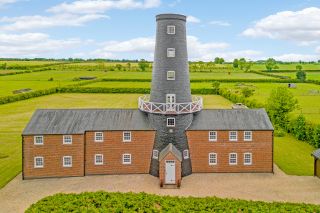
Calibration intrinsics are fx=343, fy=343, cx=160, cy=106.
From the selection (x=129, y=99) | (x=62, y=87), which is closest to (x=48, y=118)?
(x=129, y=99)

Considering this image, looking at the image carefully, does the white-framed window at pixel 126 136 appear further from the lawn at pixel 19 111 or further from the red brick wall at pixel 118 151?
the lawn at pixel 19 111

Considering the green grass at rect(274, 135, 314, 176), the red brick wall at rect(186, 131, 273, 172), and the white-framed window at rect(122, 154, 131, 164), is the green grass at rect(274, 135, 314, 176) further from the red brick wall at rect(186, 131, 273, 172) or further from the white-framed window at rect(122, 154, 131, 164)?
the white-framed window at rect(122, 154, 131, 164)

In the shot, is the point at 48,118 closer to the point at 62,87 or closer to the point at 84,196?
the point at 84,196

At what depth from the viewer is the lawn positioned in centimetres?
3833

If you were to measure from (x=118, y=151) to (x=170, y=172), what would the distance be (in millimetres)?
6290

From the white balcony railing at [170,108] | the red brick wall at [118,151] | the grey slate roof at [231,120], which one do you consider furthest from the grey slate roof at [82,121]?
the grey slate roof at [231,120]

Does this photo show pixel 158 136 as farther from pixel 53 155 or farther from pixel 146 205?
pixel 146 205

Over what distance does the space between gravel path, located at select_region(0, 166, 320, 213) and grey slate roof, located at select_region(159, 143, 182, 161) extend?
2.53m

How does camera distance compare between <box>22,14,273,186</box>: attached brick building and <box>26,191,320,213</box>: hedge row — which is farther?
<box>22,14,273,186</box>: attached brick building

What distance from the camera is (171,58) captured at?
34.4 m

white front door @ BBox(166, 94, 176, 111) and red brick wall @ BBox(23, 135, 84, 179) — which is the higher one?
white front door @ BBox(166, 94, 176, 111)

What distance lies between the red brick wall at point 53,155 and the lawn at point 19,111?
2478mm

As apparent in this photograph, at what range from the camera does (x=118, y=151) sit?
35.8 metres

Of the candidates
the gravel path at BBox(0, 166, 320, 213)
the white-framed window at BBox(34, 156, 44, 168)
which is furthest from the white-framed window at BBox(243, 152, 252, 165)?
the white-framed window at BBox(34, 156, 44, 168)
